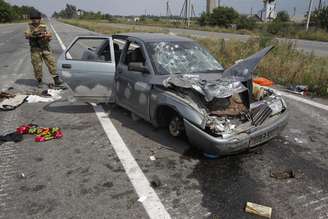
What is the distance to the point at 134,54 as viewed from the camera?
5.33 meters

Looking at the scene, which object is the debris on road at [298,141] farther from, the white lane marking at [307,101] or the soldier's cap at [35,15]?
the soldier's cap at [35,15]

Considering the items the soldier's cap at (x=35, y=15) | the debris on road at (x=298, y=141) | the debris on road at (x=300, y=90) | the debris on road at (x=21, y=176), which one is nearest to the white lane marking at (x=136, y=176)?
the debris on road at (x=21, y=176)

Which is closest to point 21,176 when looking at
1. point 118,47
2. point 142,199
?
point 142,199

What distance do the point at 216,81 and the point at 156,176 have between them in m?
1.63

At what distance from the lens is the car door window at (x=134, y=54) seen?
202 inches

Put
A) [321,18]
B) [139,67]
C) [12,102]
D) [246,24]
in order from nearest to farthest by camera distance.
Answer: [139,67] → [12,102] → [321,18] → [246,24]

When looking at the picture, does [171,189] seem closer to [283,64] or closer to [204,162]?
[204,162]

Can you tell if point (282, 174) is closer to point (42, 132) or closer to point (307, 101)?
point (42, 132)

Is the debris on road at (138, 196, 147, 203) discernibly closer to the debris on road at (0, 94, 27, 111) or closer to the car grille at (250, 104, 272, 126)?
the car grille at (250, 104, 272, 126)

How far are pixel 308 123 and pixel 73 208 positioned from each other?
4425 millimetres

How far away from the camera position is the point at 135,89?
4.97 m

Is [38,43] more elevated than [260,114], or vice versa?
[38,43]

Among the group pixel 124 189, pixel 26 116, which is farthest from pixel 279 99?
pixel 26 116

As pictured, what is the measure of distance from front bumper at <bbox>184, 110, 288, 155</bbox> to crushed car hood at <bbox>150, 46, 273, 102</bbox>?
48cm
